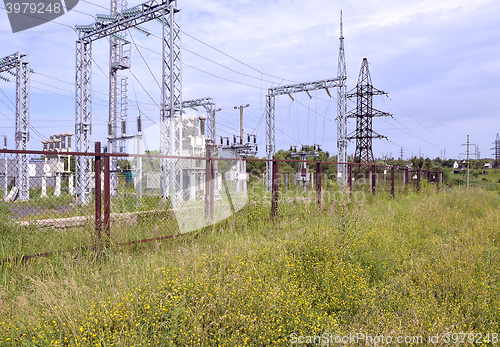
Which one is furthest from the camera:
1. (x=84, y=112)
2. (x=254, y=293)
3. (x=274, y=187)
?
(x=84, y=112)

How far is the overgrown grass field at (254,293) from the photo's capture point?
2.78 metres

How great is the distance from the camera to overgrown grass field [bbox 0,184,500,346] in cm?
278

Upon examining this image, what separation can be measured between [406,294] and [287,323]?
1703 millimetres

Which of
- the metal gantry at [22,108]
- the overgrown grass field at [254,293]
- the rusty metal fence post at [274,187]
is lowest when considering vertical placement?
the overgrown grass field at [254,293]

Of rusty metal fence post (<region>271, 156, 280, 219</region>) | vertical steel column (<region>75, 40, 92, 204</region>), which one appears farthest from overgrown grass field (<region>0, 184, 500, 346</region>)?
vertical steel column (<region>75, 40, 92, 204</region>)

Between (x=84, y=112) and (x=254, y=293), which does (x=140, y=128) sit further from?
(x=254, y=293)

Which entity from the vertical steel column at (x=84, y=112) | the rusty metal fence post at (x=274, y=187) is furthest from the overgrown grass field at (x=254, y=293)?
the vertical steel column at (x=84, y=112)

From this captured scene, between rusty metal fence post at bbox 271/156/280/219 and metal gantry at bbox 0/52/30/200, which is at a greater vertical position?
metal gantry at bbox 0/52/30/200

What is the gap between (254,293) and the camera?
10.5ft

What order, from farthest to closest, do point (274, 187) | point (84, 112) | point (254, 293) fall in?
point (84, 112)
point (274, 187)
point (254, 293)

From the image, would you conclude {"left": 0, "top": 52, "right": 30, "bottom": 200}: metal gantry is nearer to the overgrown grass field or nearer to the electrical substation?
the electrical substation

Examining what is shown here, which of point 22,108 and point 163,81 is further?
point 22,108

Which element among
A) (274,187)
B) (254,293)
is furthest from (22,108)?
(254,293)

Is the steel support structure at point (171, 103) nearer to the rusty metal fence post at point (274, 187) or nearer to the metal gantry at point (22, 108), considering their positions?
the rusty metal fence post at point (274, 187)
